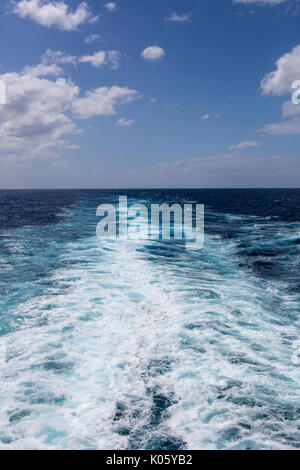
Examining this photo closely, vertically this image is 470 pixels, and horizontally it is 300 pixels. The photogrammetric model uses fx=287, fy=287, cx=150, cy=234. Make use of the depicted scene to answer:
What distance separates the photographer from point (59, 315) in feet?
27.9

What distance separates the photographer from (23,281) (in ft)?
37.7

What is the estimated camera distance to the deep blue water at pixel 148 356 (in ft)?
14.6

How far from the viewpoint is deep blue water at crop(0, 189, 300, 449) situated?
4461mm

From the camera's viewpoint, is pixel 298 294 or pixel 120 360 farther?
pixel 298 294

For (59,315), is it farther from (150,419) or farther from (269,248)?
(269,248)

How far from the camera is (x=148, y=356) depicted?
647 cm

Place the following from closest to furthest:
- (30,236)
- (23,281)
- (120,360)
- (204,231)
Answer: (120,360), (23,281), (30,236), (204,231)

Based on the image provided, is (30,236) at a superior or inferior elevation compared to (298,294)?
superior

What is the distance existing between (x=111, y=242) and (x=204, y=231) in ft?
31.6

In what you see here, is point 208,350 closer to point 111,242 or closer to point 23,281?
point 23,281
